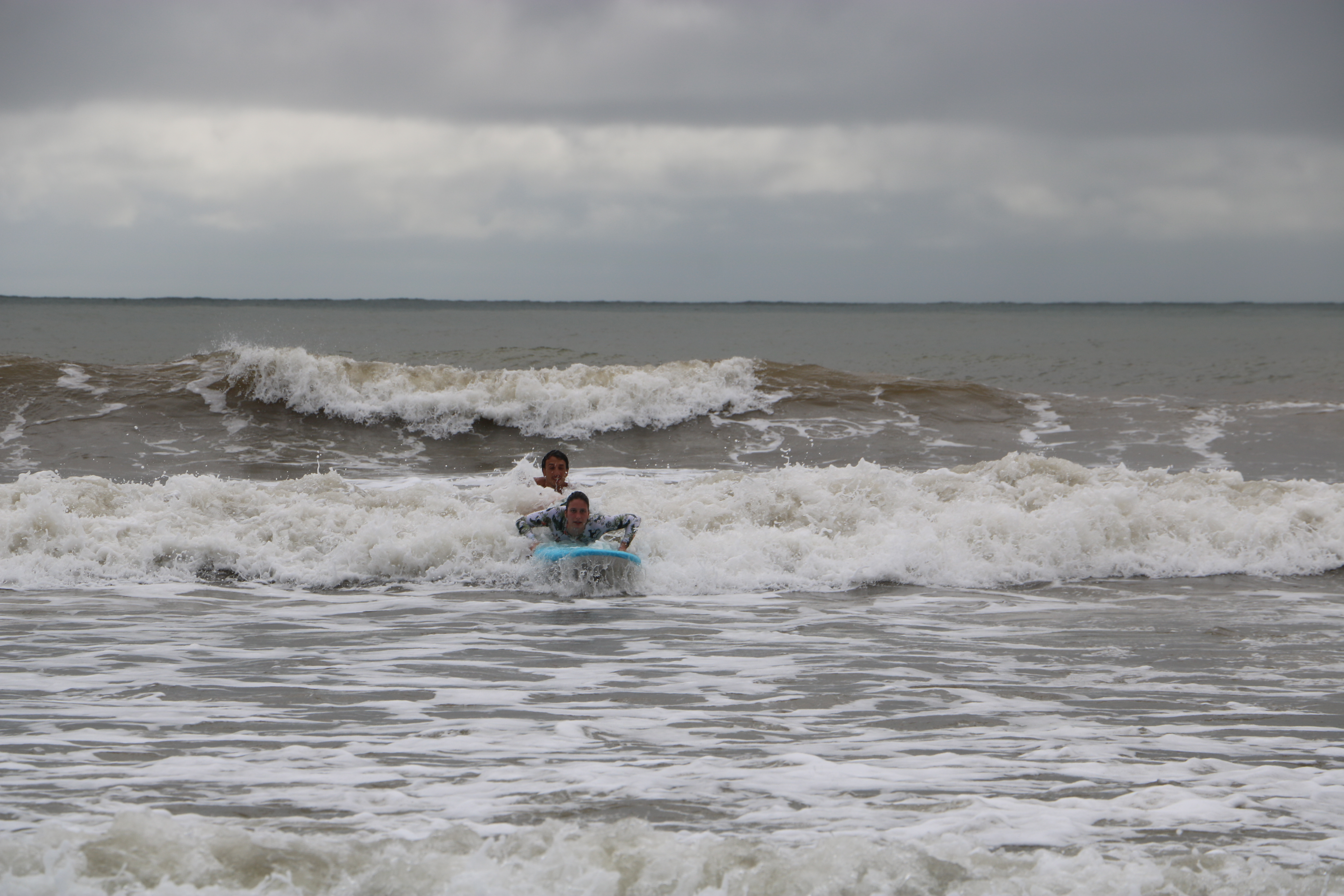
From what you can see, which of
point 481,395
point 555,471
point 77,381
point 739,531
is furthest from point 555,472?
point 77,381

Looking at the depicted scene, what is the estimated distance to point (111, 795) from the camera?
4484 mm

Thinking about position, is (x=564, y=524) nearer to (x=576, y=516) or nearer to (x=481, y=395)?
(x=576, y=516)

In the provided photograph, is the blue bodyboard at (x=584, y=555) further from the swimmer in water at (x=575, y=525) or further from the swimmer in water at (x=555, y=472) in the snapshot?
the swimmer in water at (x=555, y=472)

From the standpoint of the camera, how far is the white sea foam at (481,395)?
66.9ft

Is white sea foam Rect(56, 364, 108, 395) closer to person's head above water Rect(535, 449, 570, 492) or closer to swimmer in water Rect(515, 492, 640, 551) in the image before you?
→ person's head above water Rect(535, 449, 570, 492)

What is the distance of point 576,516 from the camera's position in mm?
10094

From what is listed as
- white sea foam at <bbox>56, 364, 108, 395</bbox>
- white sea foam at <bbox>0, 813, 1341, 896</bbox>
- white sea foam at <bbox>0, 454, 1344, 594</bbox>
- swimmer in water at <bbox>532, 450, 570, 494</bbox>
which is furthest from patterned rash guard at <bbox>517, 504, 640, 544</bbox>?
white sea foam at <bbox>56, 364, 108, 395</bbox>

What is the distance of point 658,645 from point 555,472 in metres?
4.16

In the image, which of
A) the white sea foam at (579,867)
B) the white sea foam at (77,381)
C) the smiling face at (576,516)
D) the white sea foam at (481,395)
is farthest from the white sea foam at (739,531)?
the white sea foam at (77,381)

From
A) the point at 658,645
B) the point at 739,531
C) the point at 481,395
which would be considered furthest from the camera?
the point at 481,395

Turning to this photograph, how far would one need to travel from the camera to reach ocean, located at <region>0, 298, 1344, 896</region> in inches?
159

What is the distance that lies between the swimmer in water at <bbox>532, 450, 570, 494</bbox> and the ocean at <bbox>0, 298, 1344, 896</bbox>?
178mm

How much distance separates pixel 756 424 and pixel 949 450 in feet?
11.9

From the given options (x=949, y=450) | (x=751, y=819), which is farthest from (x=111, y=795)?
(x=949, y=450)
